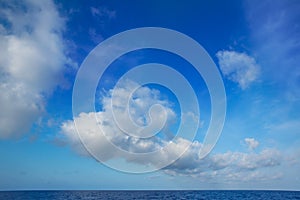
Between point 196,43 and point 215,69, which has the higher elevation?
point 196,43

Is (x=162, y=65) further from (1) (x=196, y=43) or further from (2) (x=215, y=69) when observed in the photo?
(2) (x=215, y=69)

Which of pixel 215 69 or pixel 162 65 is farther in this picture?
pixel 162 65

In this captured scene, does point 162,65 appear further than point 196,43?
Yes

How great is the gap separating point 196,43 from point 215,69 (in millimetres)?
3862

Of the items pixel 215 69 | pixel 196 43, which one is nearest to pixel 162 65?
pixel 196 43

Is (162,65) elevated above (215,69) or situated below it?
above

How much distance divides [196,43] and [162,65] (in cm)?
575

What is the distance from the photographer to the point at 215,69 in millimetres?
26766

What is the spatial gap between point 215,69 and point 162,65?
7.73m

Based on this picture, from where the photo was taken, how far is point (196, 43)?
28125 millimetres

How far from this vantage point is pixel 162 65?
105ft
